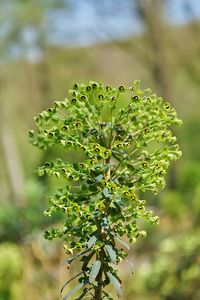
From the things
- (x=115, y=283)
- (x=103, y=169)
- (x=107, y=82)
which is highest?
(x=107, y=82)

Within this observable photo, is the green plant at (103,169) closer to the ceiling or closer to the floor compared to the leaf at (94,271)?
closer to the ceiling

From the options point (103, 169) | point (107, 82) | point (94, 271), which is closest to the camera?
point (94, 271)

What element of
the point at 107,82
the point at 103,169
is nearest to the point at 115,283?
the point at 103,169

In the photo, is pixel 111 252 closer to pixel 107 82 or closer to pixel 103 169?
pixel 103 169

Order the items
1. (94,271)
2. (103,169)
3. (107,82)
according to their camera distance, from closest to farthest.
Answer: (94,271) < (103,169) < (107,82)

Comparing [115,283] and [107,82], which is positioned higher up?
[107,82]
